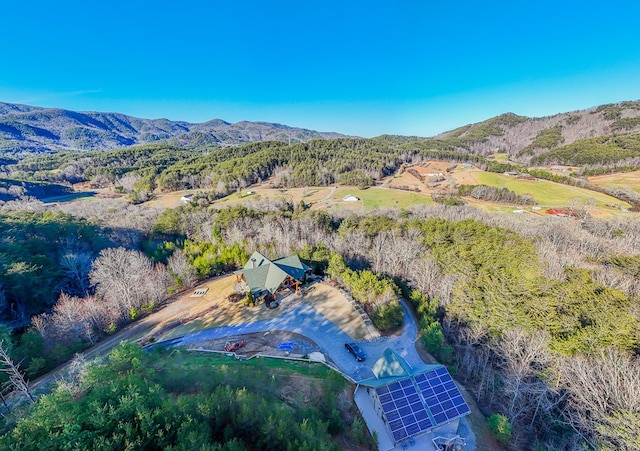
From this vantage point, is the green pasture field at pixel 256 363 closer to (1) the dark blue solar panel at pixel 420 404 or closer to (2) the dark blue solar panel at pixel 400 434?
(1) the dark blue solar panel at pixel 420 404

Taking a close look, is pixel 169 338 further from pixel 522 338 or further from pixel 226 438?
pixel 522 338

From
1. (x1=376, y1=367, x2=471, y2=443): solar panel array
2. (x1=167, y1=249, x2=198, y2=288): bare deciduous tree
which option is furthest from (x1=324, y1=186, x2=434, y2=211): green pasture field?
(x1=376, y1=367, x2=471, y2=443): solar panel array

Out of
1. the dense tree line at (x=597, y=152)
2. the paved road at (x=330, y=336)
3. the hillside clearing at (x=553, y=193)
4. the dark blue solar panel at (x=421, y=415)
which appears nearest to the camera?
the dark blue solar panel at (x=421, y=415)

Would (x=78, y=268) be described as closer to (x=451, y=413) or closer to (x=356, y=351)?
(x=356, y=351)

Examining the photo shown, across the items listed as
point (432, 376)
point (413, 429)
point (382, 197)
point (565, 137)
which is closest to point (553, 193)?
point (382, 197)

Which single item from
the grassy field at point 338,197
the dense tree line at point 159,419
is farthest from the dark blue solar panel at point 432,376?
the grassy field at point 338,197

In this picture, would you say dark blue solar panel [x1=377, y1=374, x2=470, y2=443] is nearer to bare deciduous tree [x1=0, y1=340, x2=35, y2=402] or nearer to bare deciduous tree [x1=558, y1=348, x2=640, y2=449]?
bare deciduous tree [x1=558, y1=348, x2=640, y2=449]
